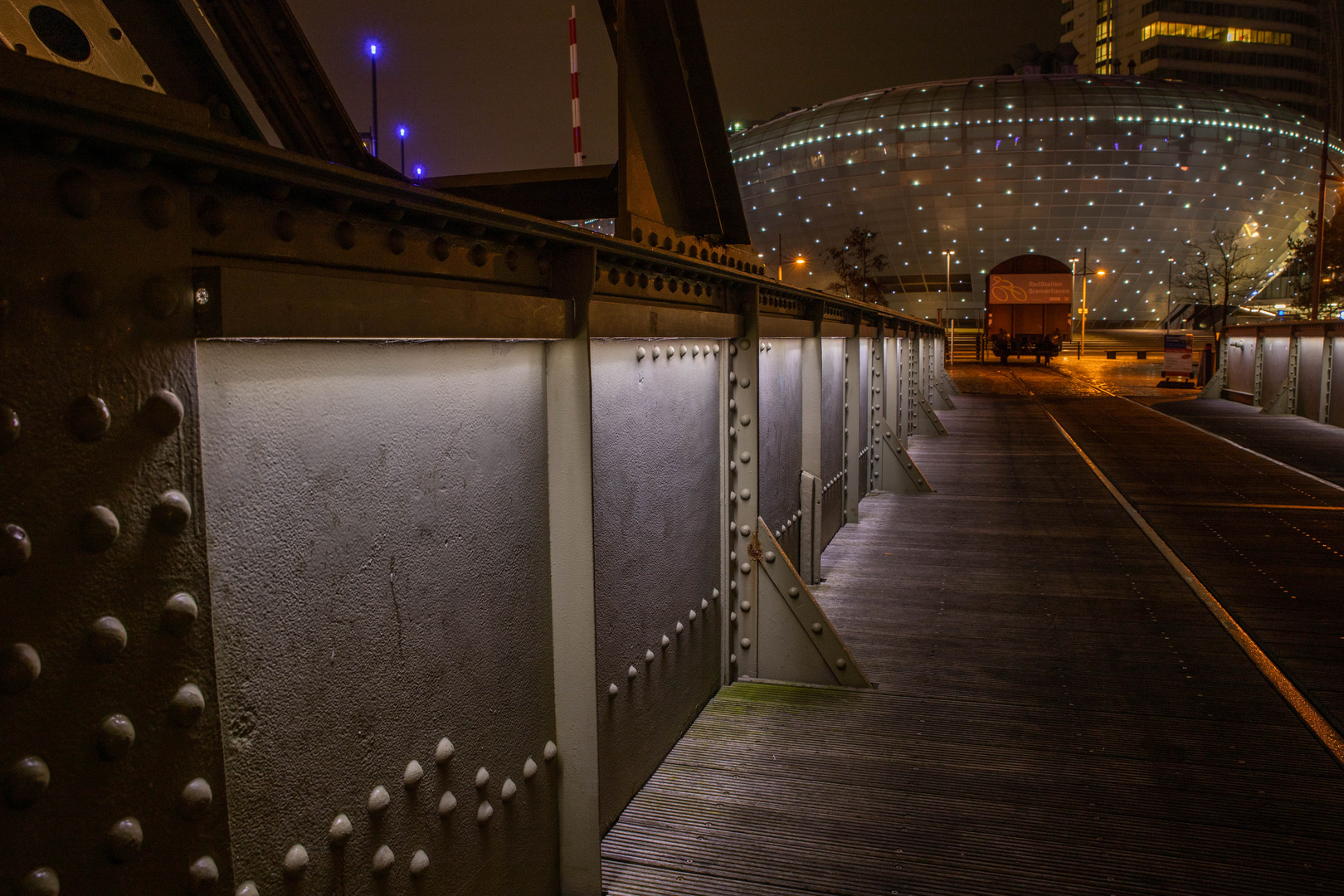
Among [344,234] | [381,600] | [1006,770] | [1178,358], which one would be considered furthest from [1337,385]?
[344,234]

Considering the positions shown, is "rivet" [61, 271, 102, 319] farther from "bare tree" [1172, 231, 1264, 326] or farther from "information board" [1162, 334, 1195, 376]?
"bare tree" [1172, 231, 1264, 326]

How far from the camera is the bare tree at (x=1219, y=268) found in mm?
76688

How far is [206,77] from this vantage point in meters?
3.62

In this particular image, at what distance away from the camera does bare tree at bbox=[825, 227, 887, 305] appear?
75000 millimetres

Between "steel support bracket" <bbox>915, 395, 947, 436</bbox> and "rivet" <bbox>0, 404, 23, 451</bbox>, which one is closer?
"rivet" <bbox>0, 404, 23, 451</bbox>

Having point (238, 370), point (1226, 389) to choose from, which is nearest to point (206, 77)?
point (238, 370)

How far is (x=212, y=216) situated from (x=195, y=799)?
3.62 ft

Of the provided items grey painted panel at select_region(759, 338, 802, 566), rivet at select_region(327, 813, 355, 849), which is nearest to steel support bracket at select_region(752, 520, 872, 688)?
grey painted panel at select_region(759, 338, 802, 566)

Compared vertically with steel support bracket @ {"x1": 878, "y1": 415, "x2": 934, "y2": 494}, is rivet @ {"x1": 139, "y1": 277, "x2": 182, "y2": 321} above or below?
above

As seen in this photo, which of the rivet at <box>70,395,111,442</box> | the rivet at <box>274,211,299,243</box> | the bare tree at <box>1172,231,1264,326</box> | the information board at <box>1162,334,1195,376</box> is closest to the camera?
the rivet at <box>70,395,111,442</box>

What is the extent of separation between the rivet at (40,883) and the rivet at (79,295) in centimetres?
88

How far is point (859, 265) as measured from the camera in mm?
82375

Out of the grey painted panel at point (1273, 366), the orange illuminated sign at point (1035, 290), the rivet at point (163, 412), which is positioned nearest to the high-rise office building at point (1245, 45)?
the orange illuminated sign at point (1035, 290)

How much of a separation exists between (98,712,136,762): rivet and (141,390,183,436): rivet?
50 cm
